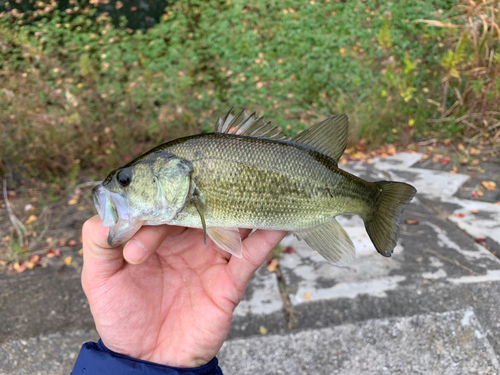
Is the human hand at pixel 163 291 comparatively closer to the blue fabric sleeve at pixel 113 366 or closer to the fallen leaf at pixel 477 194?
the blue fabric sleeve at pixel 113 366

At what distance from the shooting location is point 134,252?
4.60 feet

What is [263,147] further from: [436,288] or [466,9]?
[466,9]

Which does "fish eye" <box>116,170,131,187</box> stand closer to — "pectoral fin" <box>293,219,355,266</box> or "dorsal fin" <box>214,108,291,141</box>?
"dorsal fin" <box>214,108,291,141</box>

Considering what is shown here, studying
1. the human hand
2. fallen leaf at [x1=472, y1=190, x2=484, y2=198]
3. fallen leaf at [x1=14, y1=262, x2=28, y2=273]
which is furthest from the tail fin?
fallen leaf at [x1=14, y1=262, x2=28, y2=273]

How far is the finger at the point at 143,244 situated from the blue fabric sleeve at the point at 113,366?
523mm

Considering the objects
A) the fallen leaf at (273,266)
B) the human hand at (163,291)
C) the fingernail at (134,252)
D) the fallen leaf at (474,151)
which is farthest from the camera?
the fallen leaf at (474,151)

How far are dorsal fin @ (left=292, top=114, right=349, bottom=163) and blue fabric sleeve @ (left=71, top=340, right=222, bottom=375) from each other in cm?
133

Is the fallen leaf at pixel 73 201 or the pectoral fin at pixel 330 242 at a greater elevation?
the pectoral fin at pixel 330 242

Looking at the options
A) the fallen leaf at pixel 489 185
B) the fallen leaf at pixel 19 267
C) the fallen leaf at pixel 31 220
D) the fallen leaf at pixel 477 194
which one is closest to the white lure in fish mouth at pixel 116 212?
the fallen leaf at pixel 19 267

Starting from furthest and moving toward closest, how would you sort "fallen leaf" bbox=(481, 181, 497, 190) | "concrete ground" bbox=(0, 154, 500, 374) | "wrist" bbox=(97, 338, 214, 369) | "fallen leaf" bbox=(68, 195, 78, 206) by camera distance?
"fallen leaf" bbox=(68, 195, 78, 206) < "fallen leaf" bbox=(481, 181, 497, 190) < "concrete ground" bbox=(0, 154, 500, 374) < "wrist" bbox=(97, 338, 214, 369)

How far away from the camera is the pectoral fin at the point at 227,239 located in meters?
1.58

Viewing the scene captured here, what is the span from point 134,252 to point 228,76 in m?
5.59

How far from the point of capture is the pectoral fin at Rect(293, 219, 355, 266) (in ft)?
5.85

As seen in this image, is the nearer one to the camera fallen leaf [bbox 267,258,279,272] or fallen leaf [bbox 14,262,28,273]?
fallen leaf [bbox 267,258,279,272]
